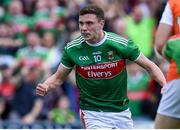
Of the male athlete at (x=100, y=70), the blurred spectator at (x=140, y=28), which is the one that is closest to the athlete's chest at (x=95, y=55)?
the male athlete at (x=100, y=70)

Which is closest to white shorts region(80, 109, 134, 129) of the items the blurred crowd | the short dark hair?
the short dark hair

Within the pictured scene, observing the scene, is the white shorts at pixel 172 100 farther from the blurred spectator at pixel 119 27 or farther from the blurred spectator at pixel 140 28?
the blurred spectator at pixel 140 28

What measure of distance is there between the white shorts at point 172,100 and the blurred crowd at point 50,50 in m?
5.93

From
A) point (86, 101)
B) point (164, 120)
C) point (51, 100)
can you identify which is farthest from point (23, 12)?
point (164, 120)

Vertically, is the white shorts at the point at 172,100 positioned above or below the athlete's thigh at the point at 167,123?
above

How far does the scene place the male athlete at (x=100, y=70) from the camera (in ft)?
24.8

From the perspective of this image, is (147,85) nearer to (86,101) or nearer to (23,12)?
(23,12)

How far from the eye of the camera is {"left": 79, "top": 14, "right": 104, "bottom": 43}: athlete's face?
7410mm

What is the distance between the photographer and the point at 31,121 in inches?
487

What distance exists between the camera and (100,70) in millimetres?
7645

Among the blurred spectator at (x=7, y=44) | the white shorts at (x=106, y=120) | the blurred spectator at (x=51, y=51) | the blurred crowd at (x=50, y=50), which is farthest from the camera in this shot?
the blurred spectator at (x=7, y=44)

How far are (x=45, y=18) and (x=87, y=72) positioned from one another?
7297mm

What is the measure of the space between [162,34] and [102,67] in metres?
1.06

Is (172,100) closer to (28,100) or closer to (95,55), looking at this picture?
(95,55)
